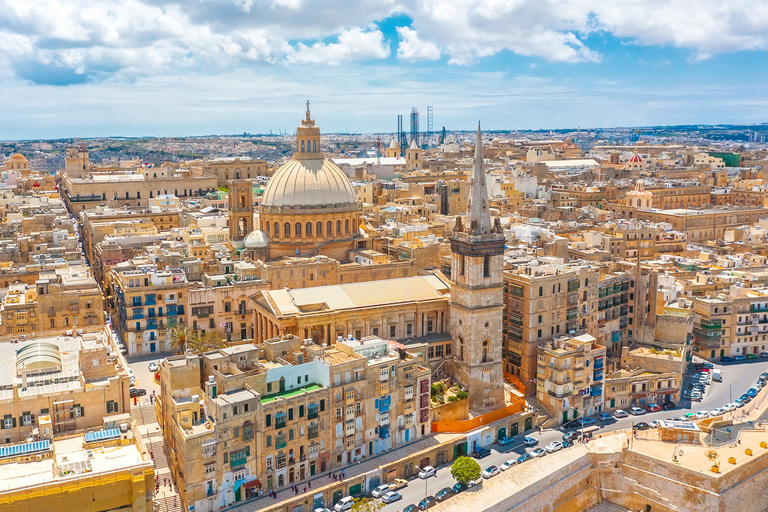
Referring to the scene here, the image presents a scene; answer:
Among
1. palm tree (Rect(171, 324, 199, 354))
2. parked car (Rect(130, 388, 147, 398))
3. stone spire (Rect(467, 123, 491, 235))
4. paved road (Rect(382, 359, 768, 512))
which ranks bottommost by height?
paved road (Rect(382, 359, 768, 512))

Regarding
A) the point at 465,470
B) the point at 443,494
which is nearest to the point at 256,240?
the point at 465,470

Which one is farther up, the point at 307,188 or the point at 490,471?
the point at 307,188

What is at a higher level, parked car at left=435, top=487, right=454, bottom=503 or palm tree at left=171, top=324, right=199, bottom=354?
palm tree at left=171, top=324, right=199, bottom=354

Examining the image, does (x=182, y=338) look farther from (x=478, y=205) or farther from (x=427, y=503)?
(x=427, y=503)

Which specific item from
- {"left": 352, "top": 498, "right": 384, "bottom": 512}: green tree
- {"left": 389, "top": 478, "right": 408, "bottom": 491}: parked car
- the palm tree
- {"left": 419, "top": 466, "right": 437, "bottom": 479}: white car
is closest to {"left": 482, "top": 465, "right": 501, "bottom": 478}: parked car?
{"left": 419, "top": 466, "right": 437, "bottom": 479}: white car

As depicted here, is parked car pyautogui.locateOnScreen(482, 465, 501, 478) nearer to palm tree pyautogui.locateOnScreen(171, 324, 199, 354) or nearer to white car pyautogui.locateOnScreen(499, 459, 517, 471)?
white car pyautogui.locateOnScreen(499, 459, 517, 471)

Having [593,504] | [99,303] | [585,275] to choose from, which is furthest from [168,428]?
[585,275]
